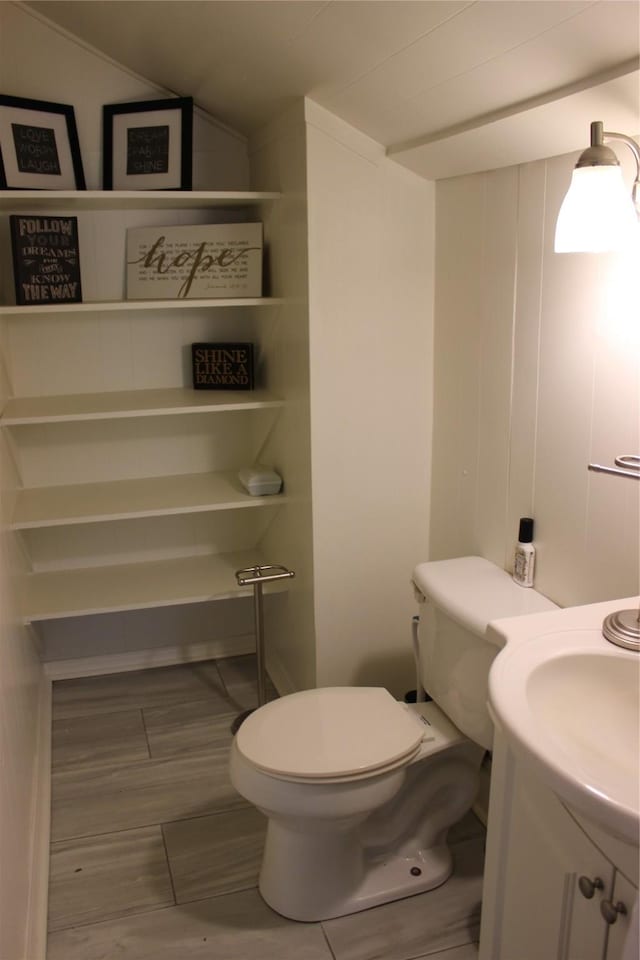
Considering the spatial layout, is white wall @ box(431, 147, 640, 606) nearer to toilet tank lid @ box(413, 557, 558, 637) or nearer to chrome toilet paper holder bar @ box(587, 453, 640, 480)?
toilet tank lid @ box(413, 557, 558, 637)

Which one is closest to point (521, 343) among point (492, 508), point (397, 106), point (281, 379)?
point (492, 508)

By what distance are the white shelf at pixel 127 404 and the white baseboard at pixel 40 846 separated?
0.95 meters

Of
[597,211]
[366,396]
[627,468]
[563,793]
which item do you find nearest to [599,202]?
[597,211]

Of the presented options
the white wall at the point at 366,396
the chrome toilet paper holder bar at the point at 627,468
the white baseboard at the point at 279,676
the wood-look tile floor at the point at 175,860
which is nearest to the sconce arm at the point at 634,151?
the chrome toilet paper holder bar at the point at 627,468

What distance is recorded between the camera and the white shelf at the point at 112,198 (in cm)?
226

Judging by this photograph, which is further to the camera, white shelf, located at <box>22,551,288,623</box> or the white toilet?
white shelf, located at <box>22,551,288,623</box>

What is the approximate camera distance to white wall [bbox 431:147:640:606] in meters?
1.63

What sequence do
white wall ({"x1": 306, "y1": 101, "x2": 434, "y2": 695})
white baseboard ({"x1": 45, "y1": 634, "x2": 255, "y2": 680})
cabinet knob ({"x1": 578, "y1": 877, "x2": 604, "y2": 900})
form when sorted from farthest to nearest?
white baseboard ({"x1": 45, "y1": 634, "x2": 255, "y2": 680})
white wall ({"x1": 306, "y1": 101, "x2": 434, "y2": 695})
cabinet knob ({"x1": 578, "y1": 877, "x2": 604, "y2": 900})

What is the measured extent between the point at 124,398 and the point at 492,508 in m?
1.22

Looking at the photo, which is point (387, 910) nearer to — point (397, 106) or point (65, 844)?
point (65, 844)

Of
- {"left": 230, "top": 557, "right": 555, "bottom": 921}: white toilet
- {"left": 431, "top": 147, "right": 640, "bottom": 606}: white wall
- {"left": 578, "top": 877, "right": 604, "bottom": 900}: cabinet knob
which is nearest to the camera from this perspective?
{"left": 578, "top": 877, "right": 604, "bottom": 900}: cabinet knob

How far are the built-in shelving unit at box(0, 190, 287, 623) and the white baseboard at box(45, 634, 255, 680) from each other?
0.34m

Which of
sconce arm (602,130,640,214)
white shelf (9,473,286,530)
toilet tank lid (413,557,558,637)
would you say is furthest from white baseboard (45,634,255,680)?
sconce arm (602,130,640,214)

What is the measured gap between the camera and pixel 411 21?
152cm
